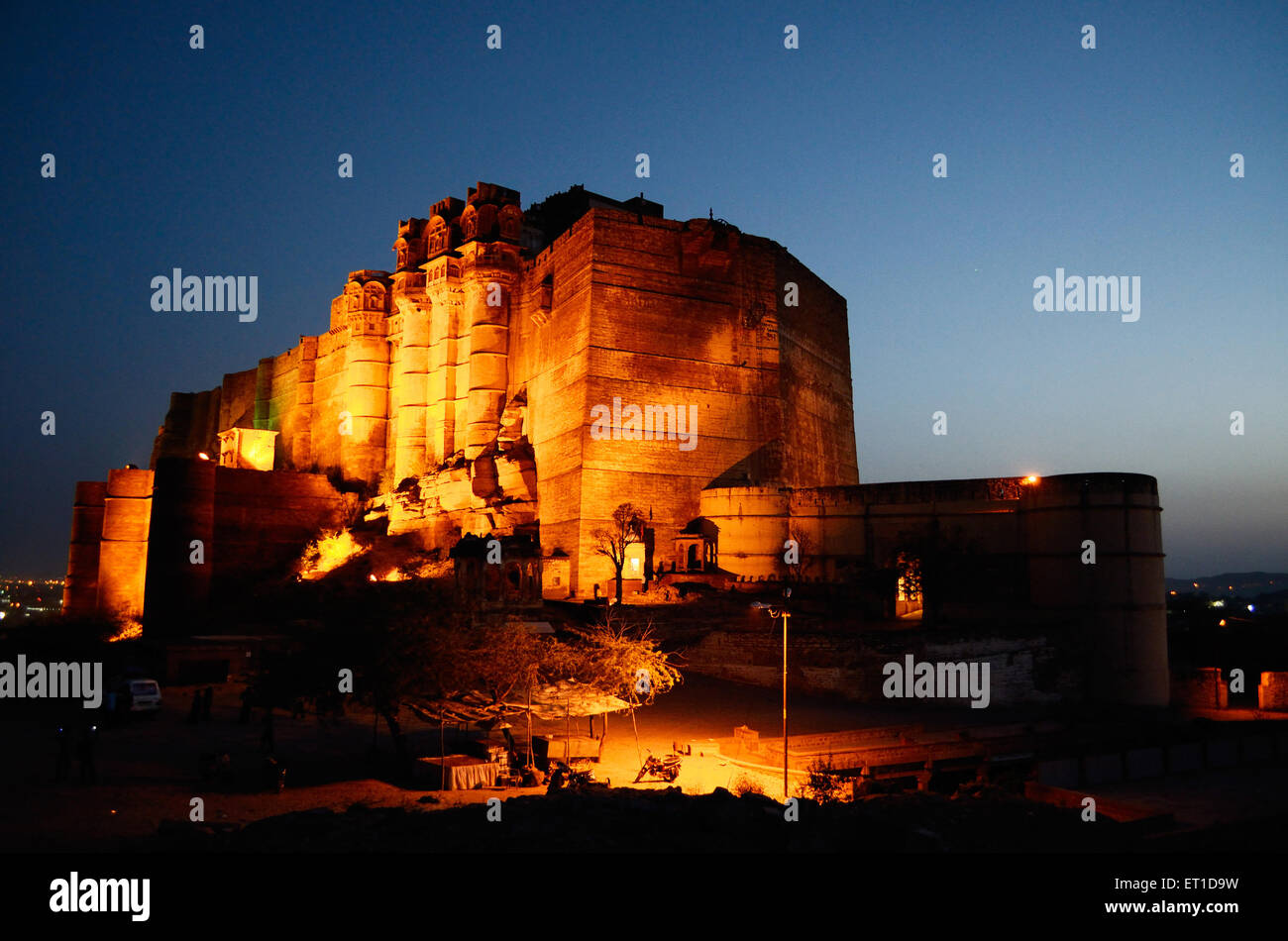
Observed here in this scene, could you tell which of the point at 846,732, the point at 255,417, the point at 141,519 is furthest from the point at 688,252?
the point at 255,417

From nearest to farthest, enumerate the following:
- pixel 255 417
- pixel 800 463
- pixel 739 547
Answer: pixel 739 547 < pixel 800 463 < pixel 255 417

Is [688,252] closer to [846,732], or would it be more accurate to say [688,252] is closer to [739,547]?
[739,547]

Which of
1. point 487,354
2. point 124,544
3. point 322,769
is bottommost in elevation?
point 322,769

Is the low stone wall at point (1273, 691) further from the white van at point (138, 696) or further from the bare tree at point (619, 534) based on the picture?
the white van at point (138, 696)

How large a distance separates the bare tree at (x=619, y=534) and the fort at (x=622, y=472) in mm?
380

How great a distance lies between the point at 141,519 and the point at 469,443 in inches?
681

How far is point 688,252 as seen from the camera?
133ft

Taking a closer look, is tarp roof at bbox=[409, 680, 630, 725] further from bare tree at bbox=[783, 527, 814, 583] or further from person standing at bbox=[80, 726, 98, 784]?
bare tree at bbox=[783, 527, 814, 583]

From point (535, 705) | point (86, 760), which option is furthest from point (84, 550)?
point (535, 705)

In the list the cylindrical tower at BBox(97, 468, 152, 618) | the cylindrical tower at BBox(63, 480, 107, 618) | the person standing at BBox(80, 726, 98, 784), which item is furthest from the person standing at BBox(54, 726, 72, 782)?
the cylindrical tower at BBox(63, 480, 107, 618)

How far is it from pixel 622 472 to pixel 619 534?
2.73 m

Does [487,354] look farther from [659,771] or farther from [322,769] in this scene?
[659,771]

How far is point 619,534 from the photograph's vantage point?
1451 inches

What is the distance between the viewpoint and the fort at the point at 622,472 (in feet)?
99.5
